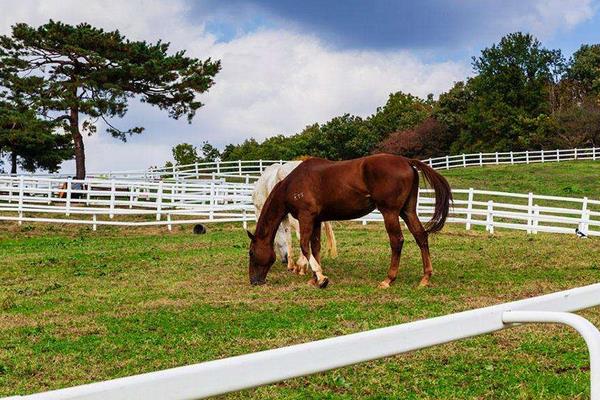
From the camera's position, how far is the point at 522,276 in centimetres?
1091

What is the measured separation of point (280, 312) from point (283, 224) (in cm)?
442

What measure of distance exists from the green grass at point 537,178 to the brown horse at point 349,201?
930 inches

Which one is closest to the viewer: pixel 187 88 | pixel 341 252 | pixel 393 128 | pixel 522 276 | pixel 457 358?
pixel 457 358

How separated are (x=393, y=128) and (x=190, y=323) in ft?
203

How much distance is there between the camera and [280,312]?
8.24 meters

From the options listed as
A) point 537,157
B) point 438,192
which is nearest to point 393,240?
point 438,192

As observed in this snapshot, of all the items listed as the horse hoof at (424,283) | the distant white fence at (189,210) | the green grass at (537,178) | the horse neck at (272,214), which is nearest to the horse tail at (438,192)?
the horse hoof at (424,283)

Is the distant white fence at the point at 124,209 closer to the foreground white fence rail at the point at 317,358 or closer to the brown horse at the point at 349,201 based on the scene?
the brown horse at the point at 349,201

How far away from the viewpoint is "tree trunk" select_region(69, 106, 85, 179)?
107ft

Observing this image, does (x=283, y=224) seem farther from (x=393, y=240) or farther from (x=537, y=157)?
(x=537, y=157)

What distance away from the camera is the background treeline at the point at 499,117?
5419 cm

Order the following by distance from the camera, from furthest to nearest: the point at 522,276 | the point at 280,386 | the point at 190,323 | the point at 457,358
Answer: the point at 522,276, the point at 190,323, the point at 457,358, the point at 280,386

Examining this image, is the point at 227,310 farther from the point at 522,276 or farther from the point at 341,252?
the point at 341,252

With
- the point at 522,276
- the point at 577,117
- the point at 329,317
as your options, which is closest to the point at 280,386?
the point at 329,317
